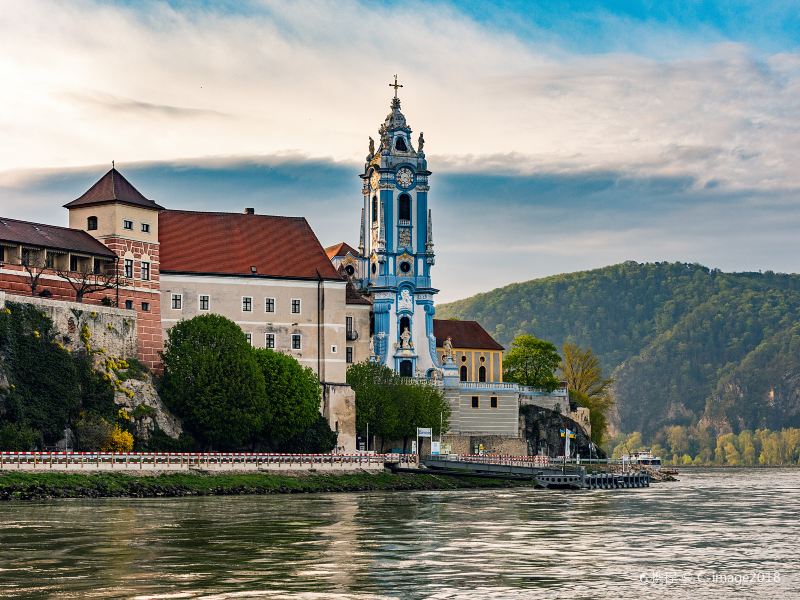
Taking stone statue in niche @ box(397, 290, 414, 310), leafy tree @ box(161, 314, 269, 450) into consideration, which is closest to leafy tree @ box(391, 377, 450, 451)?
stone statue in niche @ box(397, 290, 414, 310)

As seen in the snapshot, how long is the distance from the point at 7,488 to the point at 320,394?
4139 centimetres

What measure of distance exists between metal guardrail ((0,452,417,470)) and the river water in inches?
286

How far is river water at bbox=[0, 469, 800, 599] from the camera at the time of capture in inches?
1826

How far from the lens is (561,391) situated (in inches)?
5994

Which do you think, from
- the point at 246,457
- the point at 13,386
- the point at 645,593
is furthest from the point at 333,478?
the point at 645,593

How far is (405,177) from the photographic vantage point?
144 meters

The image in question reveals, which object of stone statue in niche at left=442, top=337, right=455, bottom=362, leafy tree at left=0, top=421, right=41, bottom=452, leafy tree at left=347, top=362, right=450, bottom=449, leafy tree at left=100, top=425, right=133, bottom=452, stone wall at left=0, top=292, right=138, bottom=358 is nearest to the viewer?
leafy tree at left=0, top=421, right=41, bottom=452

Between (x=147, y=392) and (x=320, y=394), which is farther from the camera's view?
(x=320, y=394)

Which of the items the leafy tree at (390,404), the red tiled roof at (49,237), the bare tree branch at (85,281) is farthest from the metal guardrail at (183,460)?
the red tiled roof at (49,237)

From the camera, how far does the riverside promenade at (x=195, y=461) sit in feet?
284

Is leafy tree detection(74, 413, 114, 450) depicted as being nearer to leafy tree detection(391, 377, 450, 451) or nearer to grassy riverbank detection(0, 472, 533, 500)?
grassy riverbank detection(0, 472, 533, 500)

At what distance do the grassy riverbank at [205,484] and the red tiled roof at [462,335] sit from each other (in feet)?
134

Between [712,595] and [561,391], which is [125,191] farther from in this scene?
[712,595]

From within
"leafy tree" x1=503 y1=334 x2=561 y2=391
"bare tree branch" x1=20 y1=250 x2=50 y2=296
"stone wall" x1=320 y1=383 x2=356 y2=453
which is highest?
"bare tree branch" x1=20 y1=250 x2=50 y2=296
